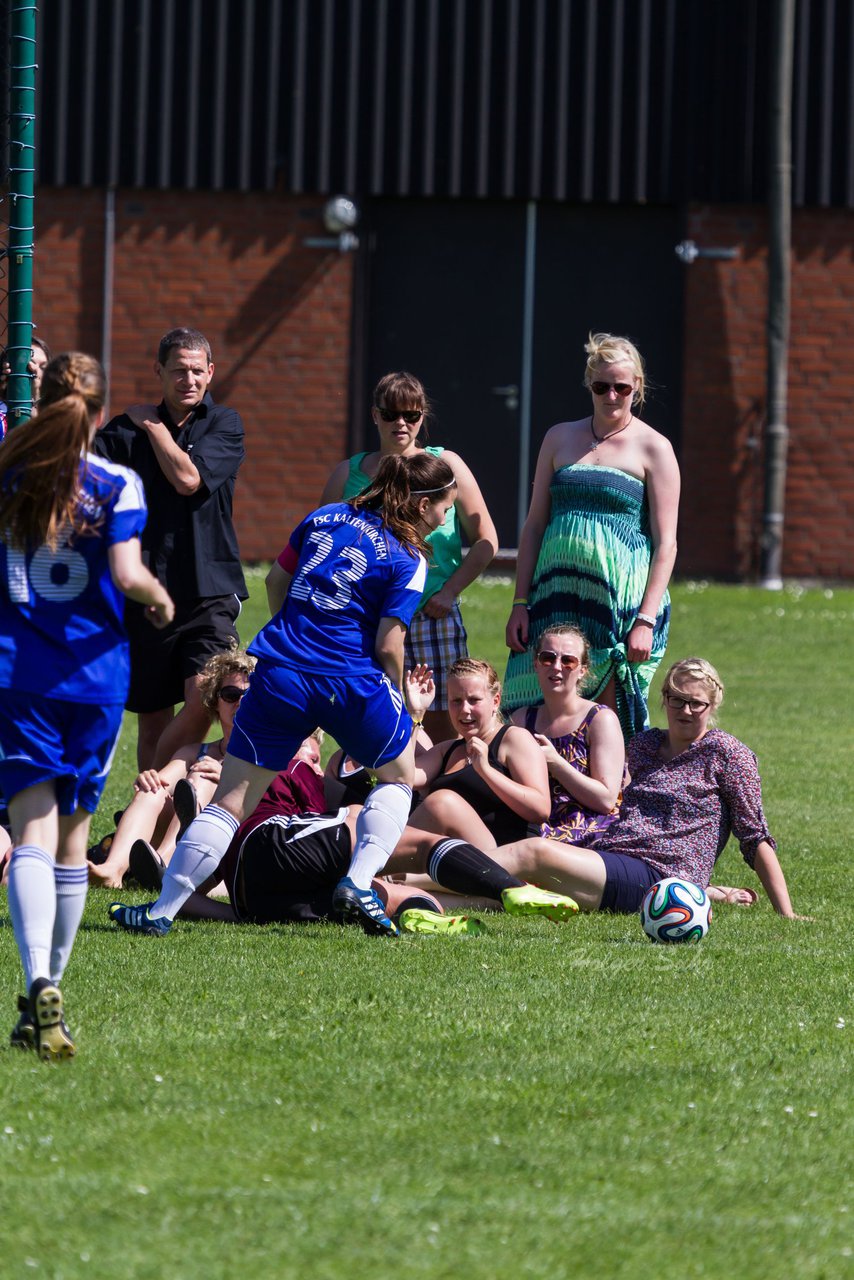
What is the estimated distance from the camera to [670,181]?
18703 mm

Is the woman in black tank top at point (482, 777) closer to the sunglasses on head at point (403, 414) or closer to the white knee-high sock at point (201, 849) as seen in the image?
the sunglasses on head at point (403, 414)

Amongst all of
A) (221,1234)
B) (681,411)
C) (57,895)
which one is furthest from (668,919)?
(681,411)

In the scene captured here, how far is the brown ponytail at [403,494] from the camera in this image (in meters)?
6.05

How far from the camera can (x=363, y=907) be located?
6.05 m

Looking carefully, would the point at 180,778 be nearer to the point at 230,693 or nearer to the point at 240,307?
the point at 230,693

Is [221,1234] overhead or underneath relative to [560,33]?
underneath

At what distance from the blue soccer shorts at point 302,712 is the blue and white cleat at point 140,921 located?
60cm

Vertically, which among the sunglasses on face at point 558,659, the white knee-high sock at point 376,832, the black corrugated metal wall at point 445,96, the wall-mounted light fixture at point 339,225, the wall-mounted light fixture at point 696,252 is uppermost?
the black corrugated metal wall at point 445,96

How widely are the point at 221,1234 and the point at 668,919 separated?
9.39ft

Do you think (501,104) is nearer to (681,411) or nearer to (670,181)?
(670,181)

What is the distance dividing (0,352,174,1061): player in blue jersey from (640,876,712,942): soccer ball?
222 centimetres

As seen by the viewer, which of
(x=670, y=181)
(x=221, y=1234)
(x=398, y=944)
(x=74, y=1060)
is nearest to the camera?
(x=221, y=1234)

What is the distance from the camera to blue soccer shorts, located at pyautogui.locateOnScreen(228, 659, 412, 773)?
584 cm

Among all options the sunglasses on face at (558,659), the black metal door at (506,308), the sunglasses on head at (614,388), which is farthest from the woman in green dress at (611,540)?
the black metal door at (506,308)
